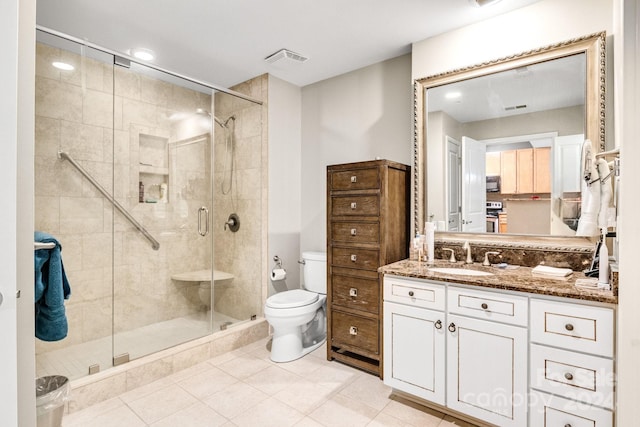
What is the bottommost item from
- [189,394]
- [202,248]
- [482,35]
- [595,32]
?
[189,394]

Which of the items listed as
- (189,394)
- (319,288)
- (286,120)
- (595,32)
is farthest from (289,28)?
(189,394)

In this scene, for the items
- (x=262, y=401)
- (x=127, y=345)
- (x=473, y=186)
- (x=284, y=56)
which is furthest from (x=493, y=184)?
(x=127, y=345)

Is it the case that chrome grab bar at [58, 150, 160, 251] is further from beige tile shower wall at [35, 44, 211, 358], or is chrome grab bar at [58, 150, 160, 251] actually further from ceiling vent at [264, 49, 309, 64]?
ceiling vent at [264, 49, 309, 64]

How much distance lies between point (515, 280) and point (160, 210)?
2.64m

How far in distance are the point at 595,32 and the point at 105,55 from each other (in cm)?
315

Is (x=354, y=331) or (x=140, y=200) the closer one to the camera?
(x=354, y=331)

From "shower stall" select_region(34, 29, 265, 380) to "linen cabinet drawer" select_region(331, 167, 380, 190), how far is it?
95cm

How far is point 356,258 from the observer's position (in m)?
2.46

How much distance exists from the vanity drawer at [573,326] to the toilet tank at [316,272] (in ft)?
5.68

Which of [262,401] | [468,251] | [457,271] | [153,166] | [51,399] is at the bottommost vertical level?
[262,401]

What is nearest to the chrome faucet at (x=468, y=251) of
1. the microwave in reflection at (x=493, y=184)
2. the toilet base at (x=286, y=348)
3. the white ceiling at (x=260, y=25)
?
the microwave in reflection at (x=493, y=184)

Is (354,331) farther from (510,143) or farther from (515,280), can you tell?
(510,143)

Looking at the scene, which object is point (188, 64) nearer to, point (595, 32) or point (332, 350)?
point (332, 350)

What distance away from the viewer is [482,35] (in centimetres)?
227
